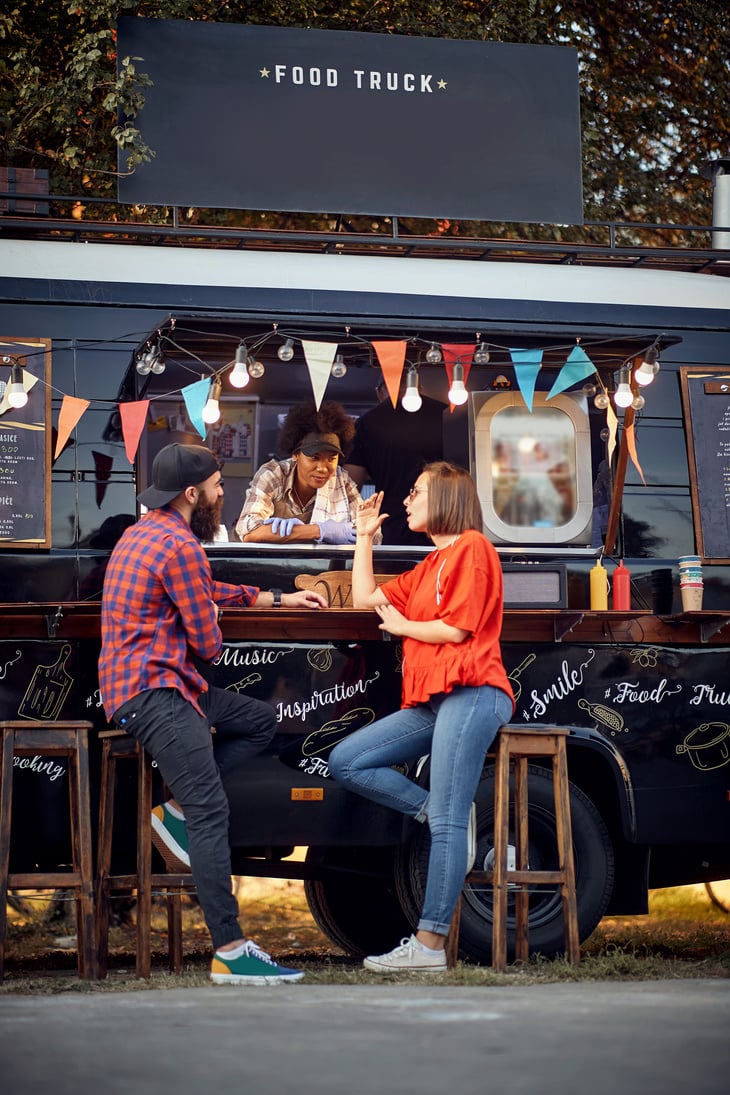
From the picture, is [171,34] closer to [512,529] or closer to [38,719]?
[512,529]

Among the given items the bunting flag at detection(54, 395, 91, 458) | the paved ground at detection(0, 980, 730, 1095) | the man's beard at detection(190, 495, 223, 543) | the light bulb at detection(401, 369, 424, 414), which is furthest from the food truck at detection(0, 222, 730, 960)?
the paved ground at detection(0, 980, 730, 1095)

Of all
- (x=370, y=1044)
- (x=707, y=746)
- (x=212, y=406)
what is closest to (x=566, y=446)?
(x=707, y=746)

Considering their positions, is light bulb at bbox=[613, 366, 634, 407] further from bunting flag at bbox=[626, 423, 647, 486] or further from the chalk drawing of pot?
the chalk drawing of pot

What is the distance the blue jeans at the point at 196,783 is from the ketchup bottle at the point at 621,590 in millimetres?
1998

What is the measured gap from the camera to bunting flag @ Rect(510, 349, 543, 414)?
20.8ft

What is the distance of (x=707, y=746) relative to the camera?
249 inches

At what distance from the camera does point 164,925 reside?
10398mm

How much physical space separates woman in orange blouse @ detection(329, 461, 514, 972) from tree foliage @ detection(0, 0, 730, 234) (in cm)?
415

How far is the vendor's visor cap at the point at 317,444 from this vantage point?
7078mm

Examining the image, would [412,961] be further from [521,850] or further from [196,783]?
[196,783]

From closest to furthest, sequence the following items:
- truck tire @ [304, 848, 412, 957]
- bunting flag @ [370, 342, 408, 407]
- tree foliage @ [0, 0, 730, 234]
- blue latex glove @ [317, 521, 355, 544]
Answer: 1. bunting flag @ [370, 342, 408, 407]
2. blue latex glove @ [317, 521, 355, 544]
3. truck tire @ [304, 848, 412, 957]
4. tree foliage @ [0, 0, 730, 234]

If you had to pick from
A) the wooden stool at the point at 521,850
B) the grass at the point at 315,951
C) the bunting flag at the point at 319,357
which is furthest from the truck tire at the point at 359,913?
the bunting flag at the point at 319,357

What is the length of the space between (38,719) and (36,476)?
1.02 metres

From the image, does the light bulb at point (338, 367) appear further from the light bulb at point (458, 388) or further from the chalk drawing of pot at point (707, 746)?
the chalk drawing of pot at point (707, 746)
